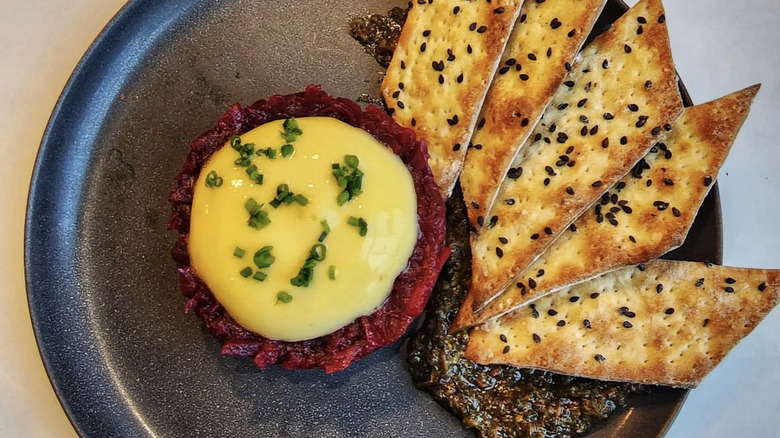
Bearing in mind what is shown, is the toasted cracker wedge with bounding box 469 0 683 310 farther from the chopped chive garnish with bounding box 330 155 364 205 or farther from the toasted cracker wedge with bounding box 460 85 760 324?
the chopped chive garnish with bounding box 330 155 364 205

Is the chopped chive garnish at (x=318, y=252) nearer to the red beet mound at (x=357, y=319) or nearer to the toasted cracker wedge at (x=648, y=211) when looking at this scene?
the red beet mound at (x=357, y=319)

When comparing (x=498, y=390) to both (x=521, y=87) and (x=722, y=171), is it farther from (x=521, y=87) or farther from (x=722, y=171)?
(x=722, y=171)

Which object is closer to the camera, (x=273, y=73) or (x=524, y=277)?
(x=524, y=277)

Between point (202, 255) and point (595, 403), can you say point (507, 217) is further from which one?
point (202, 255)

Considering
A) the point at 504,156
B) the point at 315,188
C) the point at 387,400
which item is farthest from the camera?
the point at 387,400

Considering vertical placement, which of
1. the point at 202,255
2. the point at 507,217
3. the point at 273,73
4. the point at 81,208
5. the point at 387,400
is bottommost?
the point at 387,400

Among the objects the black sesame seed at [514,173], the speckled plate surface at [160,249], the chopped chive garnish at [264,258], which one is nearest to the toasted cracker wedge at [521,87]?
the black sesame seed at [514,173]

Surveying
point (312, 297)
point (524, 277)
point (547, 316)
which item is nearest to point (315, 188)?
point (312, 297)

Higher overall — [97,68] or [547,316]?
[97,68]
